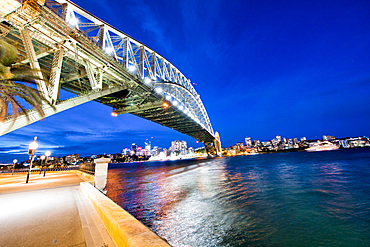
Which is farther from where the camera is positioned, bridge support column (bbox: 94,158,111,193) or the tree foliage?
bridge support column (bbox: 94,158,111,193)

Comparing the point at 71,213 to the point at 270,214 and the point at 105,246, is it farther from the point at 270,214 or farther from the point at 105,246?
the point at 270,214

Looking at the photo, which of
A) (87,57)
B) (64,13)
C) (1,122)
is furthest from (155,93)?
(1,122)

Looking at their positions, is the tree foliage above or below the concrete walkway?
above

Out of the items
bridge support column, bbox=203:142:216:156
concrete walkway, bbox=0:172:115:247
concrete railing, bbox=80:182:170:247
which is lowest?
concrete walkway, bbox=0:172:115:247

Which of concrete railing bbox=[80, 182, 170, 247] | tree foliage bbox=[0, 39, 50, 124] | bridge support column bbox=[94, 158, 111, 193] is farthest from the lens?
bridge support column bbox=[94, 158, 111, 193]

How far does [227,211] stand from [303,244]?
308 cm

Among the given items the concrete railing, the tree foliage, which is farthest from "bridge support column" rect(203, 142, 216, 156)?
the concrete railing

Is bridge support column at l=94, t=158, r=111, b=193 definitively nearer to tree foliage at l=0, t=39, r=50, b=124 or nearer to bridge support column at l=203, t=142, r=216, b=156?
tree foliage at l=0, t=39, r=50, b=124

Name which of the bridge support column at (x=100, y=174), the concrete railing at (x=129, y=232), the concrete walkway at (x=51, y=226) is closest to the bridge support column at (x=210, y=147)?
the bridge support column at (x=100, y=174)

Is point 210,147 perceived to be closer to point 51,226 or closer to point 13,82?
point 13,82

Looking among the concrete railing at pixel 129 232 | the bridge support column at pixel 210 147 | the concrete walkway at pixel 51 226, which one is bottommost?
the concrete walkway at pixel 51 226

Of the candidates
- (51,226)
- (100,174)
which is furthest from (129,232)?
(100,174)

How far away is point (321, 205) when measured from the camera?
8.27 m

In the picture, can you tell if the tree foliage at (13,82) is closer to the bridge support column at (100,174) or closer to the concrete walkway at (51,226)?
the bridge support column at (100,174)
